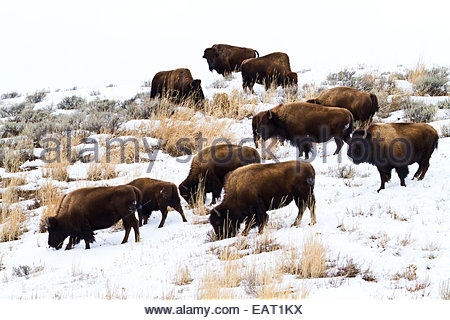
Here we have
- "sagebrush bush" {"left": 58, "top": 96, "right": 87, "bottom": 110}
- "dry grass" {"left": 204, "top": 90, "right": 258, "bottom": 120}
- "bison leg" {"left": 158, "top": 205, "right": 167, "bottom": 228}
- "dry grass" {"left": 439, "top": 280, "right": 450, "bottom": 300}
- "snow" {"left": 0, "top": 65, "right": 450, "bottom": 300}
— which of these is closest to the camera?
"dry grass" {"left": 439, "top": 280, "right": 450, "bottom": 300}

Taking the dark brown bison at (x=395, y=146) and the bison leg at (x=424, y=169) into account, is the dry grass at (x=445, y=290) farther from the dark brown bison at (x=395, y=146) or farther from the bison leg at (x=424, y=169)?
the bison leg at (x=424, y=169)

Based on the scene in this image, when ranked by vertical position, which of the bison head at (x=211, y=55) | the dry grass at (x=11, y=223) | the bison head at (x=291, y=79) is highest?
the bison head at (x=211, y=55)

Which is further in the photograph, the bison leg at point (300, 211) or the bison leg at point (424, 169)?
the bison leg at point (424, 169)

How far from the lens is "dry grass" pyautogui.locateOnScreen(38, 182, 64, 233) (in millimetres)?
9648

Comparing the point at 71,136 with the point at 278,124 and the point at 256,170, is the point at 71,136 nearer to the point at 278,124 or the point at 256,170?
the point at 278,124

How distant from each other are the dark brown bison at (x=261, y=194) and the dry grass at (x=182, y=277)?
169 cm

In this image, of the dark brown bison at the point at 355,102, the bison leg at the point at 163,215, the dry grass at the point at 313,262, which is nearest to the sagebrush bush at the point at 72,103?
the dark brown bison at the point at 355,102

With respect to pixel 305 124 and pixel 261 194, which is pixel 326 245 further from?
pixel 305 124

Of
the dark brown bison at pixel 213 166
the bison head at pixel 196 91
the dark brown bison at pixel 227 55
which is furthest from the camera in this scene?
the dark brown bison at pixel 227 55

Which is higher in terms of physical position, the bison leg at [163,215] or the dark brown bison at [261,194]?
the dark brown bison at [261,194]

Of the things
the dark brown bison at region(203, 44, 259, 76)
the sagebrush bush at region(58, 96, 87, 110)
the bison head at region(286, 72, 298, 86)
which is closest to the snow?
the bison head at region(286, 72, 298, 86)

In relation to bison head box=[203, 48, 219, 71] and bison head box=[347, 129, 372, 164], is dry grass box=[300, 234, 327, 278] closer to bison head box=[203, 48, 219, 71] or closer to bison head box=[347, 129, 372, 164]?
bison head box=[347, 129, 372, 164]

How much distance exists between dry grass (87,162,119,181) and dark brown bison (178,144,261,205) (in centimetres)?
291

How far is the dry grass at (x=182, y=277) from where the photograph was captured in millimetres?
5469
